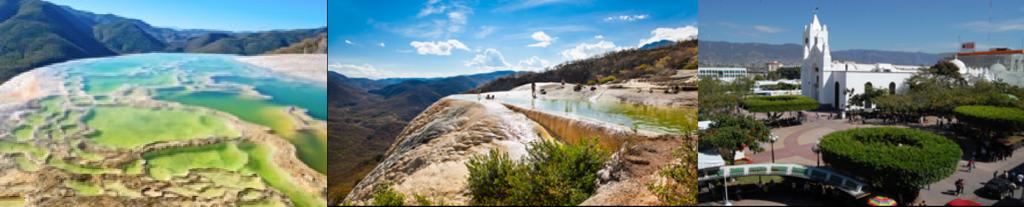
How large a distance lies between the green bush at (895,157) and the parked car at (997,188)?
0.29m

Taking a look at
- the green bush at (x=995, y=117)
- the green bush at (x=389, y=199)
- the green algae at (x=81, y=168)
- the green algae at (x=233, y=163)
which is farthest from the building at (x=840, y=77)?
the green algae at (x=81, y=168)

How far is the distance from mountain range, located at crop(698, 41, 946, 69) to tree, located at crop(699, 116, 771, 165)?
0.67m

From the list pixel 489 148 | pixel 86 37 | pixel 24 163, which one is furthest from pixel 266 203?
pixel 86 37

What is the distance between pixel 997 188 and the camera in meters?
4.11

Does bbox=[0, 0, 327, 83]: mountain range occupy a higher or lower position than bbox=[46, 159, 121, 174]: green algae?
higher

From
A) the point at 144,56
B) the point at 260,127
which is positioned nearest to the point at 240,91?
the point at 260,127

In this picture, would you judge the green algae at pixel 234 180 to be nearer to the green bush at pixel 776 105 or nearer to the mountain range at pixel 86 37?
the mountain range at pixel 86 37

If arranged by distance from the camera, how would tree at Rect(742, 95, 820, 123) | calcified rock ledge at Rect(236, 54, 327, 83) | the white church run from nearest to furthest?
1. calcified rock ledge at Rect(236, 54, 327, 83)
2. tree at Rect(742, 95, 820, 123)
3. the white church

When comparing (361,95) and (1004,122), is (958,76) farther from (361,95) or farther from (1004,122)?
(361,95)

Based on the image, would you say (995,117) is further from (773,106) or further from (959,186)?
(773,106)

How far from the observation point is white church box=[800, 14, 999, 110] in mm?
6164

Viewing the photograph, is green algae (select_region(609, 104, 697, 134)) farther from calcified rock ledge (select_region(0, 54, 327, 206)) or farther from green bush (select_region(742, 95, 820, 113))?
calcified rock ledge (select_region(0, 54, 327, 206))

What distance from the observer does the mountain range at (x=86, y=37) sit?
492 cm

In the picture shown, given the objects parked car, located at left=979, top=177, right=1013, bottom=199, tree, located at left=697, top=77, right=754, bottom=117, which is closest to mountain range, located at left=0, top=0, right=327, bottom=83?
tree, located at left=697, top=77, right=754, bottom=117
